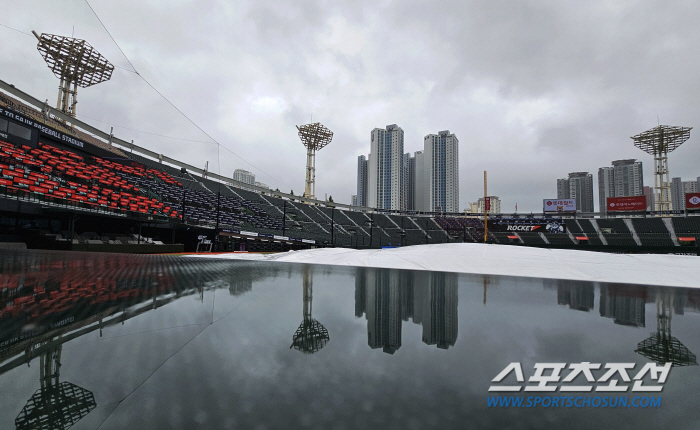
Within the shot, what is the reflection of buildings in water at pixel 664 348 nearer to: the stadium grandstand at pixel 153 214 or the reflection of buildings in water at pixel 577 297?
the reflection of buildings in water at pixel 577 297

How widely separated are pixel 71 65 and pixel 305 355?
1260 inches

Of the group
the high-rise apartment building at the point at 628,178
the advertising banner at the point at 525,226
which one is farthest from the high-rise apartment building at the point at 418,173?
the high-rise apartment building at the point at 628,178

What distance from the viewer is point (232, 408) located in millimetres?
1240

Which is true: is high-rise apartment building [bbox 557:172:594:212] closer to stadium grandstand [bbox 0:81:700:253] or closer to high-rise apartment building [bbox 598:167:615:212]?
high-rise apartment building [bbox 598:167:615:212]

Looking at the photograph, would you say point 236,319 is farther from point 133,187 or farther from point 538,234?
point 538,234

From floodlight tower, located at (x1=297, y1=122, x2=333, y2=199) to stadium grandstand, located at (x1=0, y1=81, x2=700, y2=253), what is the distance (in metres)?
3.68

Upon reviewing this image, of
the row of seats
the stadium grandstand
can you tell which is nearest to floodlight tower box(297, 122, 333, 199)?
the stadium grandstand

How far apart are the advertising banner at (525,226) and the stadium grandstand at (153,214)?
13 cm

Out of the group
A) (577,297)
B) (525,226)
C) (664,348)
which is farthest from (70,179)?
(525,226)

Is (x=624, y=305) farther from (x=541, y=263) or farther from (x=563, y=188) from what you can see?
(x=563, y=188)

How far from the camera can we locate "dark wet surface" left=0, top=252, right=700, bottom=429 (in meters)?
1.21

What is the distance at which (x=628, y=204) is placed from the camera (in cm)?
4112

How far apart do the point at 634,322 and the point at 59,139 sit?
28.9 m

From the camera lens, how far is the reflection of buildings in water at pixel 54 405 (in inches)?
44.0
